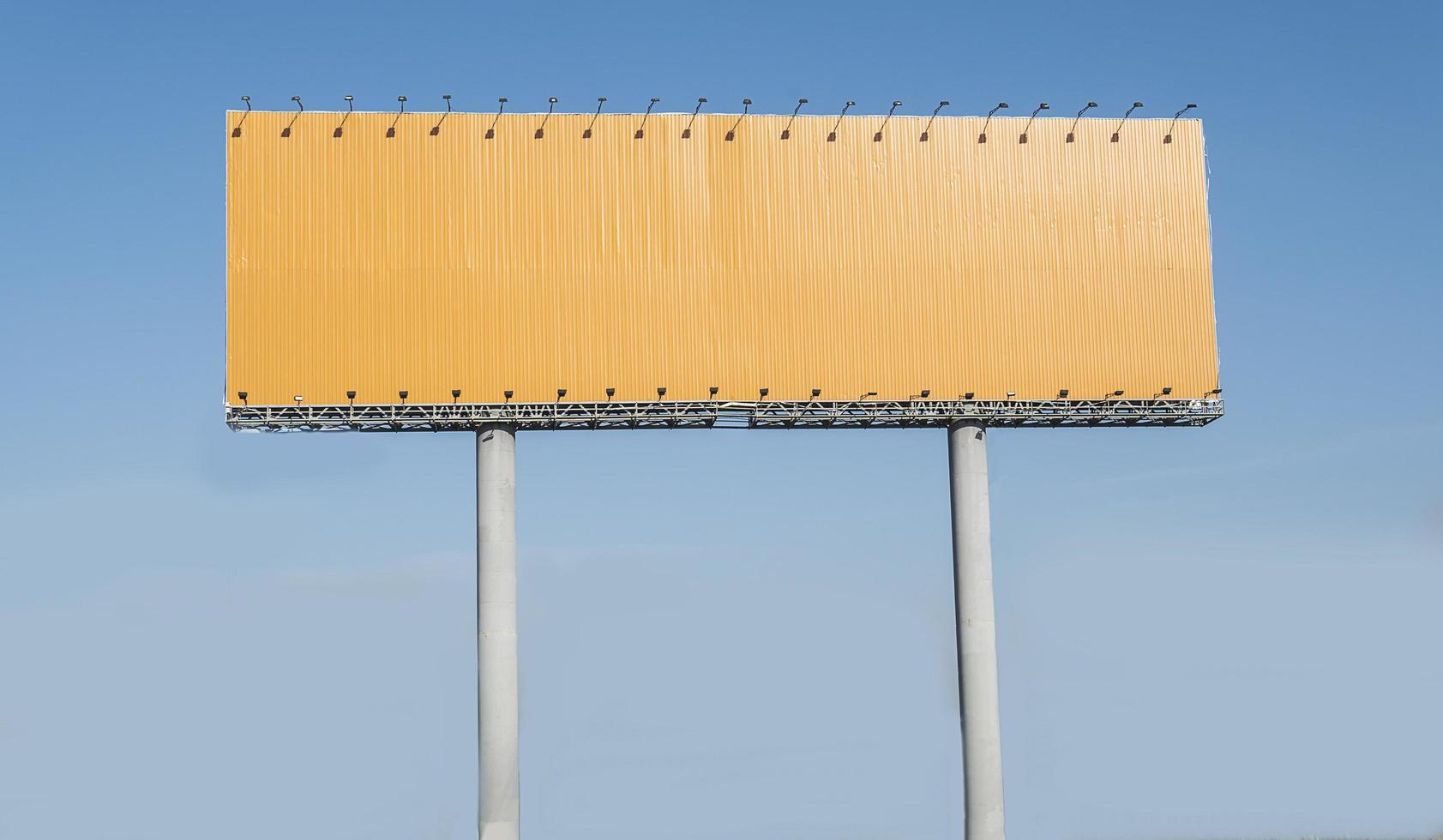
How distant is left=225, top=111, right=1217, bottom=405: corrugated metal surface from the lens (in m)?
46.3

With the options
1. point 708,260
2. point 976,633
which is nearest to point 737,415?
point 708,260

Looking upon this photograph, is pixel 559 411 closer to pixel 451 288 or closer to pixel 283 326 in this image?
pixel 451 288

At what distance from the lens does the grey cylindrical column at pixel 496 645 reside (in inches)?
1738

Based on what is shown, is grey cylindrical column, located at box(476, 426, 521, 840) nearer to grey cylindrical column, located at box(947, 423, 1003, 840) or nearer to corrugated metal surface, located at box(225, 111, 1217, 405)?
corrugated metal surface, located at box(225, 111, 1217, 405)

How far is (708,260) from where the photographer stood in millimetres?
47500

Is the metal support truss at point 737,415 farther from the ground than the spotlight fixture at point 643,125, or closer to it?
closer to it

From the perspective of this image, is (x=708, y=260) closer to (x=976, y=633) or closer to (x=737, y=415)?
(x=737, y=415)

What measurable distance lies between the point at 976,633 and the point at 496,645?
13.7 m

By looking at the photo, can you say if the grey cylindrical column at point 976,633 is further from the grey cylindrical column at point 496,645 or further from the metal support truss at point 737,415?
the grey cylindrical column at point 496,645

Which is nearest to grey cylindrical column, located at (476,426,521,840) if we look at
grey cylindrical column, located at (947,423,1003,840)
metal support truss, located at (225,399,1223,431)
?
metal support truss, located at (225,399,1223,431)

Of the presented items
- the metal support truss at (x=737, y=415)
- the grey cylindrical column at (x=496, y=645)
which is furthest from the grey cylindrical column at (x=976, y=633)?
the grey cylindrical column at (x=496, y=645)

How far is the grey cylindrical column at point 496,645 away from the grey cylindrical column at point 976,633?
1283 centimetres

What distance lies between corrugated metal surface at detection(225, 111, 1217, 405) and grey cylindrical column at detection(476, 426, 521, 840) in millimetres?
2833

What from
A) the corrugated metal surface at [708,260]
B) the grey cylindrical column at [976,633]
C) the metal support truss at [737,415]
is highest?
the corrugated metal surface at [708,260]
